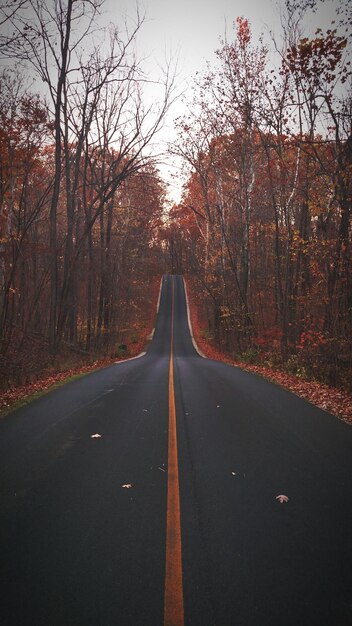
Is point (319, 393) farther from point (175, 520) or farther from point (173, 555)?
point (173, 555)

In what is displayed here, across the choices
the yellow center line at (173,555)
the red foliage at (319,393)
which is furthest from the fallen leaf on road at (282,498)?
the red foliage at (319,393)

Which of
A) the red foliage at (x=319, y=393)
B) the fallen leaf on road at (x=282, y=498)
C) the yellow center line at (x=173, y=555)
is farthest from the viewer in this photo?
the red foliage at (x=319, y=393)

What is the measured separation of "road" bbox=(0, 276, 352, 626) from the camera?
2127mm

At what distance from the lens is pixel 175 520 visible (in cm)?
300

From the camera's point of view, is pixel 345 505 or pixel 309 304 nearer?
pixel 345 505

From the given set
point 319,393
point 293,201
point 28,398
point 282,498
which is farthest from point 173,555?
point 293,201

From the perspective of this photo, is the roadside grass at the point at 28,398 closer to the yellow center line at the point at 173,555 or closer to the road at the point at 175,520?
the road at the point at 175,520

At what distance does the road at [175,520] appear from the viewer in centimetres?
213

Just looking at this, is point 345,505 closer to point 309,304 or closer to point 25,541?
point 25,541

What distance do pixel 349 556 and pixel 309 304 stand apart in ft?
36.6

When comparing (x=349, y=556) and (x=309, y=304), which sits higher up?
(x=309, y=304)

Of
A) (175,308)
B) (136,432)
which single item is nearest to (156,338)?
(175,308)

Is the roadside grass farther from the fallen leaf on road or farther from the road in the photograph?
the fallen leaf on road

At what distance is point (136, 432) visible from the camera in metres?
A: 5.29
